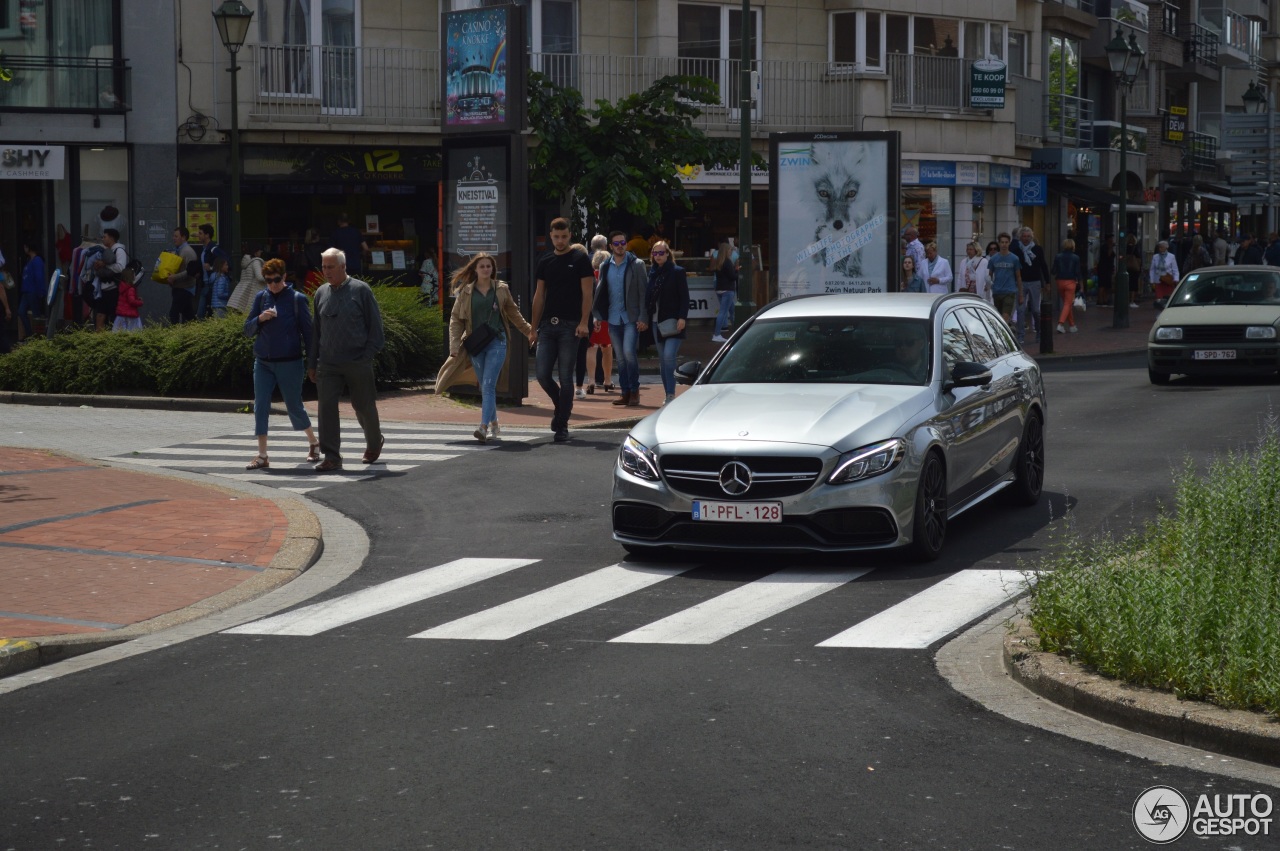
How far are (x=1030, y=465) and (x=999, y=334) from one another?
95 cm

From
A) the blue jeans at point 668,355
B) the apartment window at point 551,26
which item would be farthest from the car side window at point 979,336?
the apartment window at point 551,26

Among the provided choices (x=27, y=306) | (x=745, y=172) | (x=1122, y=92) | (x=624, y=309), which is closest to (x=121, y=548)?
(x=624, y=309)

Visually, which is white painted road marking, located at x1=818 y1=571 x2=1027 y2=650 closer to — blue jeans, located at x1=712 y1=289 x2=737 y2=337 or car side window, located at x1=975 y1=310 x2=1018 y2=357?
car side window, located at x1=975 y1=310 x2=1018 y2=357

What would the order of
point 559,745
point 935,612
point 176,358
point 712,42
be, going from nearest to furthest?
point 559,745, point 935,612, point 176,358, point 712,42

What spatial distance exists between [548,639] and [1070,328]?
29.0m

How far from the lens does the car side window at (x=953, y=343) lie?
11.2 metres

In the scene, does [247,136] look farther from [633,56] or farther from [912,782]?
[912,782]

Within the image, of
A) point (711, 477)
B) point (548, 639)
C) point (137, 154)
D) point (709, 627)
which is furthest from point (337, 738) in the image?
point (137, 154)

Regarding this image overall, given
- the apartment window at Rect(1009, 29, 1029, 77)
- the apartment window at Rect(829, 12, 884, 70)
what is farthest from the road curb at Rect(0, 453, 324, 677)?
the apartment window at Rect(1009, 29, 1029, 77)

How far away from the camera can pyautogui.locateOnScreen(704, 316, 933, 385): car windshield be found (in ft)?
36.2

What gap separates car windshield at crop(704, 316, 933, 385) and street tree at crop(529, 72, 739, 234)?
50.0 feet

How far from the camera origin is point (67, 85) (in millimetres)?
31641

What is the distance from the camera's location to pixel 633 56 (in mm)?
36188

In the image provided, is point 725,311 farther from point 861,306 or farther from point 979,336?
point 861,306
